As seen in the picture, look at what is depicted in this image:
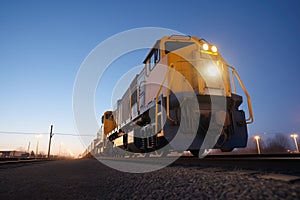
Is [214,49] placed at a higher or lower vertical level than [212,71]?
higher

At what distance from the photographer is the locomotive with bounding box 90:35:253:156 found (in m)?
4.58

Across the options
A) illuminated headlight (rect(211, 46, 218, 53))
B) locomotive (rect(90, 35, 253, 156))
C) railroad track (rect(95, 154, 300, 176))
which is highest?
illuminated headlight (rect(211, 46, 218, 53))

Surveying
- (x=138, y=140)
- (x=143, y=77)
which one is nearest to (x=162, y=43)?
(x=143, y=77)

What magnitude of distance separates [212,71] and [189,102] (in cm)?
140

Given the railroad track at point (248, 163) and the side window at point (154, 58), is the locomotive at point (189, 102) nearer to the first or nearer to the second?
the side window at point (154, 58)

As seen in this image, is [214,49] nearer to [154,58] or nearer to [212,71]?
[212,71]

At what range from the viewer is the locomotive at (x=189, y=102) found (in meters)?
4.58

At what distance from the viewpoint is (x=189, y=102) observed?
15.5ft

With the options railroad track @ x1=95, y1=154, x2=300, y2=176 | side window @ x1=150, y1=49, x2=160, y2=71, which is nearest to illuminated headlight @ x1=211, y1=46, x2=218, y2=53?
side window @ x1=150, y1=49, x2=160, y2=71

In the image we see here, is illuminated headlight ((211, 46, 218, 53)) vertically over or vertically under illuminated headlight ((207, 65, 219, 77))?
over

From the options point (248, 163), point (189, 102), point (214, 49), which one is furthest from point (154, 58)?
point (248, 163)

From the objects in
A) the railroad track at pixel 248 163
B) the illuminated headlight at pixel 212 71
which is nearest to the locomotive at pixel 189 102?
the illuminated headlight at pixel 212 71

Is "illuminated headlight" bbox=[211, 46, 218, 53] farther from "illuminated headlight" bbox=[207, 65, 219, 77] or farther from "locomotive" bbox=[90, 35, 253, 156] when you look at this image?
"illuminated headlight" bbox=[207, 65, 219, 77]

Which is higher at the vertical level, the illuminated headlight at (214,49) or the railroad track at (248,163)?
the illuminated headlight at (214,49)
